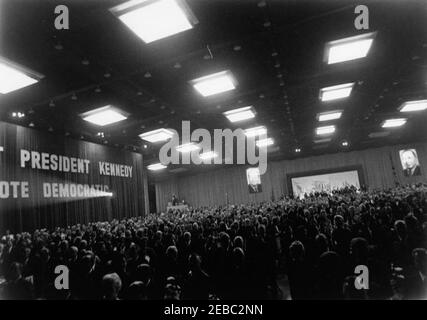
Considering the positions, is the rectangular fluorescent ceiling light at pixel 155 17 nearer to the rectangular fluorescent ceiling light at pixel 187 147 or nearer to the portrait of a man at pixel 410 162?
the rectangular fluorescent ceiling light at pixel 187 147

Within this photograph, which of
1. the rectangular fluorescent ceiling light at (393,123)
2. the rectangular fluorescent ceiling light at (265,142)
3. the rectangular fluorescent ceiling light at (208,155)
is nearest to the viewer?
the rectangular fluorescent ceiling light at (393,123)

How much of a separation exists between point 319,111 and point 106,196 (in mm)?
11242

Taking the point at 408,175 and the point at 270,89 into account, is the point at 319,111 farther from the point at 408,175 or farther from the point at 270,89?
the point at 408,175

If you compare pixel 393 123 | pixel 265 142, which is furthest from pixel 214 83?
pixel 393 123

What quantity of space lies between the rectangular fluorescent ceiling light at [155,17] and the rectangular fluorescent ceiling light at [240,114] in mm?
6015

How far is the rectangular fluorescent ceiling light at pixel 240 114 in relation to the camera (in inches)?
460

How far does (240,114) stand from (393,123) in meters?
10.1

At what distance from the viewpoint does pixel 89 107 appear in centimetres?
967

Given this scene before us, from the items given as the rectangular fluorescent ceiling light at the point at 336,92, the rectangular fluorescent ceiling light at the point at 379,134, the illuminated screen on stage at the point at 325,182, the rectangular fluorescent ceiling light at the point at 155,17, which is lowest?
the illuminated screen on stage at the point at 325,182

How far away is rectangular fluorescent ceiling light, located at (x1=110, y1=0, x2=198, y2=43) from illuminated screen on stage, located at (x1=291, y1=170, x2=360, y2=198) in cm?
2197

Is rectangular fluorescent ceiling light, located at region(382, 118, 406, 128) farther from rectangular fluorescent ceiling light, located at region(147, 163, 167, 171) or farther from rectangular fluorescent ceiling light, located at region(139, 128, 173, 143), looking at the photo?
rectangular fluorescent ceiling light, located at region(147, 163, 167, 171)

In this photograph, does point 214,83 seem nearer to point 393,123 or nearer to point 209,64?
point 209,64

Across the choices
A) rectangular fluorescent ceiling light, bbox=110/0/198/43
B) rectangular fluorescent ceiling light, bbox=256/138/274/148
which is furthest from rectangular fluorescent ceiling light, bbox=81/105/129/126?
rectangular fluorescent ceiling light, bbox=256/138/274/148

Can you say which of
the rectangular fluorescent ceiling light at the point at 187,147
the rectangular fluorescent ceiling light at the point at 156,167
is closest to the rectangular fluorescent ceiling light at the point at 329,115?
the rectangular fluorescent ceiling light at the point at 187,147
